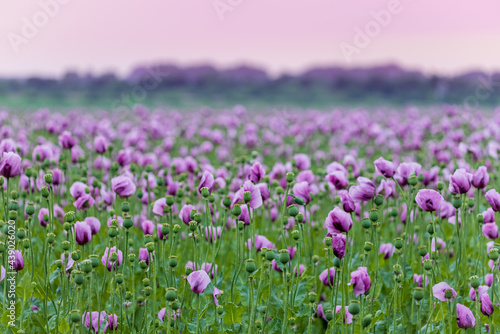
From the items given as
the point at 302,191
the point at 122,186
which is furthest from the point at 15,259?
the point at 302,191

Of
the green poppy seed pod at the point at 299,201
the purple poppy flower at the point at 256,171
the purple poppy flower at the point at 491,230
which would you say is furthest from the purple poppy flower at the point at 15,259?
→ the purple poppy flower at the point at 491,230

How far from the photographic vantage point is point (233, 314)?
7.58ft

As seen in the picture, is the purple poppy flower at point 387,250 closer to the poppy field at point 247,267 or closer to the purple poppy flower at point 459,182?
the poppy field at point 247,267

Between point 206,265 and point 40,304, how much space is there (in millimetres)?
768

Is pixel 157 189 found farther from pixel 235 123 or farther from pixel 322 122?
pixel 322 122

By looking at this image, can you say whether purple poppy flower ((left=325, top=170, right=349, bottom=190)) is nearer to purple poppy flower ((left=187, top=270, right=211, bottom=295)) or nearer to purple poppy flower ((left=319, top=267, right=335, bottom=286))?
purple poppy flower ((left=319, top=267, right=335, bottom=286))

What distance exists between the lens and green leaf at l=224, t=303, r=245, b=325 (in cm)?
230

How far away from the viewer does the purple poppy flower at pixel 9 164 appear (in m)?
2.60

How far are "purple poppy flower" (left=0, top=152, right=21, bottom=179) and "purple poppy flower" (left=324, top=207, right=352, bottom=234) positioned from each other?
1.48m

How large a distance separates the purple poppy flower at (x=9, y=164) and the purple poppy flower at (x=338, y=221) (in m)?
1.48

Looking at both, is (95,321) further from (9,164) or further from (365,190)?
Answer: (365,190)

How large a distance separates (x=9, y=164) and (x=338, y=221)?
153cm

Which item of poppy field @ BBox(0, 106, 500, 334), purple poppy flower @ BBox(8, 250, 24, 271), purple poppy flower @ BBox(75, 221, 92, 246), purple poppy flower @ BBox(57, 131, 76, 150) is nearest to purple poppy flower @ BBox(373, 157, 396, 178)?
poppy field @ BBox(0, 106, 500, 334)

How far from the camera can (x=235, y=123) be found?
7816 millimetres
